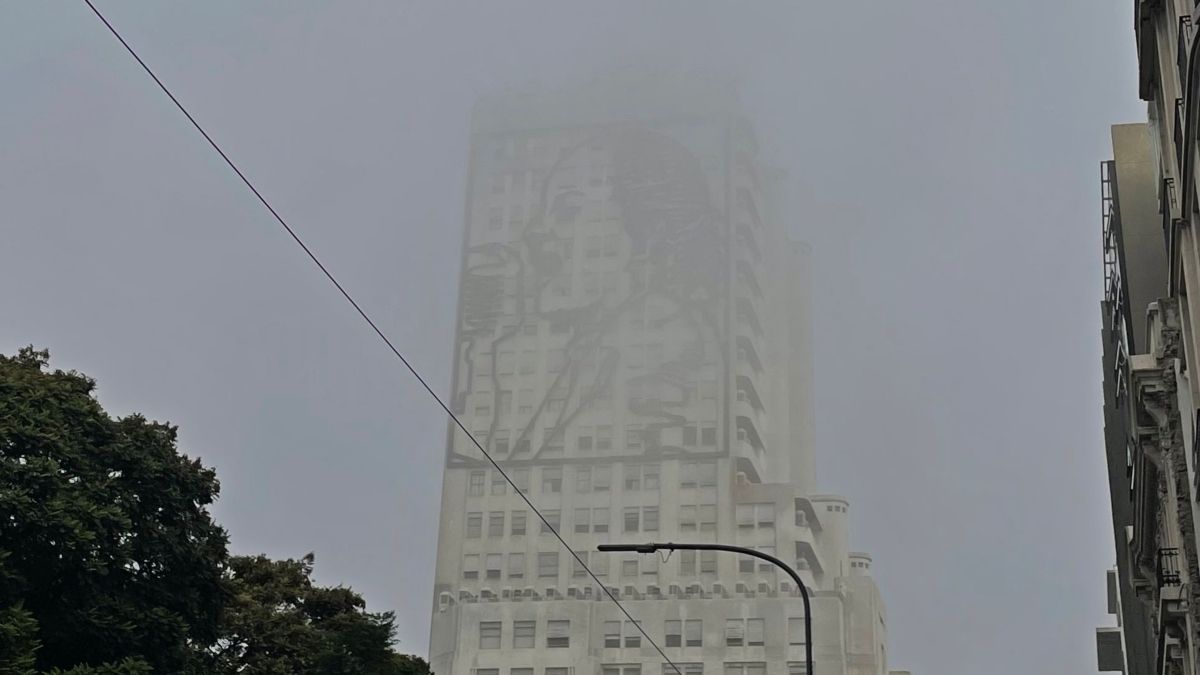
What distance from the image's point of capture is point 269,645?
43094mm

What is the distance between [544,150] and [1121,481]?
106 metres

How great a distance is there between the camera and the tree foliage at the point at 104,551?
30.2 m

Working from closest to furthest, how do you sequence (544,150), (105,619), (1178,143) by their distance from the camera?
(1178,143)
(105,619)
(544,150)

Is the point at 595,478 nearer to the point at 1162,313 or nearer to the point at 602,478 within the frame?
the point at 602,478

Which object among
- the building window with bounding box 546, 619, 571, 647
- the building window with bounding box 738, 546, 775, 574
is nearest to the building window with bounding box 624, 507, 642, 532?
the building window with bounding box 738, 546, 775, 574

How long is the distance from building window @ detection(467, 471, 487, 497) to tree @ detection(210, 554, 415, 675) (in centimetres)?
9083

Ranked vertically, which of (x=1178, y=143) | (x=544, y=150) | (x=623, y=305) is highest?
(x=544, y=150)

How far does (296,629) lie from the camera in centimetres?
4375

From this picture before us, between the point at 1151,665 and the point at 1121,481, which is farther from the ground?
the point at 1121,481

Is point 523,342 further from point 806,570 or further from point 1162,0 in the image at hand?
point 1162,0

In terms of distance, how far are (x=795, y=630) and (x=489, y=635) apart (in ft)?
87.6

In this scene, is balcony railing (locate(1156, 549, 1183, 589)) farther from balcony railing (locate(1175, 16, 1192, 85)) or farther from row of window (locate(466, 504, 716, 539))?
row of window (locate(466, 504, 716, 539))

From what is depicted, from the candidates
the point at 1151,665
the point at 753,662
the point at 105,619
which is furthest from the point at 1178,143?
the point at 753,662

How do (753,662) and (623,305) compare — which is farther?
(623,305)
